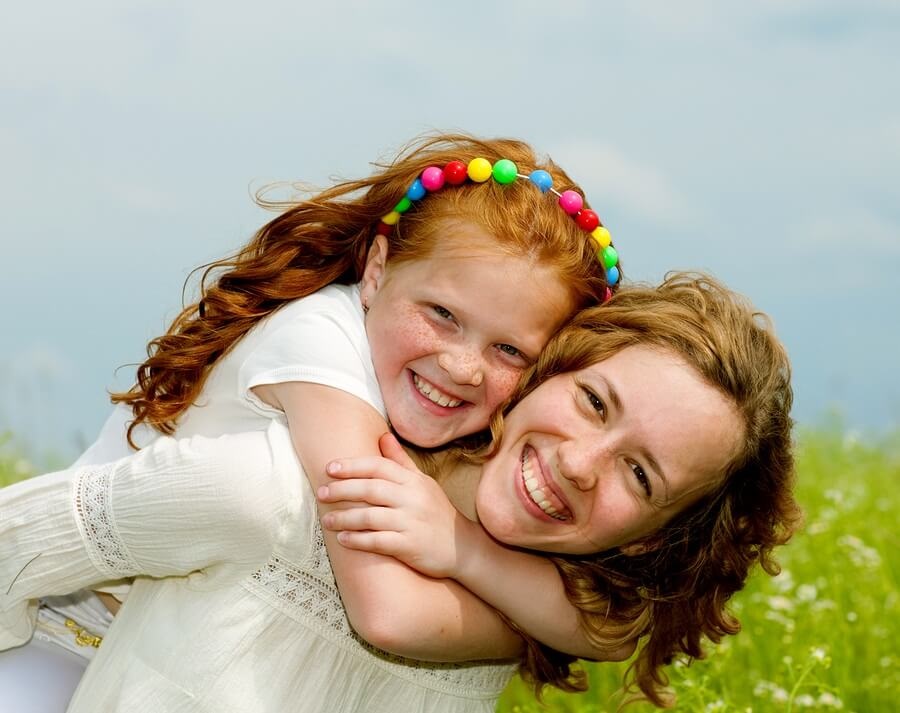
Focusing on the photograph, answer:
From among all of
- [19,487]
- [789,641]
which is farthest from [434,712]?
[789,641]

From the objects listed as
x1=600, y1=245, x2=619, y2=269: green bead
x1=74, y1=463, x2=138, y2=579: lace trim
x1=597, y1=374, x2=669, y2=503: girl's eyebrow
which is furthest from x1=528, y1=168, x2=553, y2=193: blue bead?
x1=74, y1=463, x2=138, y2=579: lace trim

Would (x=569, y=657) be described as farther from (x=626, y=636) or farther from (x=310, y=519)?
(x=310, y=519)

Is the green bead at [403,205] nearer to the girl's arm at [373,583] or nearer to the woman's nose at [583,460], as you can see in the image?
the girl's arm at [373,583]

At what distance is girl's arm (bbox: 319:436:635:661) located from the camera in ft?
8.49

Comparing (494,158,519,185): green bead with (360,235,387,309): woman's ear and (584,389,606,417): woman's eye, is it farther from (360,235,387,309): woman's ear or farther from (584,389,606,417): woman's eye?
(584,389,606,417): woman's eye

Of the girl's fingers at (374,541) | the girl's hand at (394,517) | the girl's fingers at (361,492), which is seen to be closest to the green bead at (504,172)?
the girl's hand at (394,517)

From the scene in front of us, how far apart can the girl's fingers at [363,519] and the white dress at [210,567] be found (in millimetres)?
101

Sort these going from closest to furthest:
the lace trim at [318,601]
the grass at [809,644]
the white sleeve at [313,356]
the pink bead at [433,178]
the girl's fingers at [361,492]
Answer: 1. the girl's fingers at [361,492]
2. the lace trim at [318,601]
3. the white sleeve at [313,356]
4. the pink bead at [433,178]
5. the grass at [809,644]

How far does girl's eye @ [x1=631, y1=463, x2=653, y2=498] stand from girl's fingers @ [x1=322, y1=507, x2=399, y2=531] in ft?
1.99

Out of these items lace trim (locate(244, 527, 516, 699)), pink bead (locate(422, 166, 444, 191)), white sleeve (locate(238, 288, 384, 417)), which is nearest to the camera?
lace trim (locate(244, 527, 516, 699))

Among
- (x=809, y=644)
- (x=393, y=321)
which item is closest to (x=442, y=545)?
(x=393, y=321)

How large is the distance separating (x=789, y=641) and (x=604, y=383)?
216 centimetres

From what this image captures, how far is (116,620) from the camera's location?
2.91 m

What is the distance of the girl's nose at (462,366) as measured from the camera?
2.98 m
